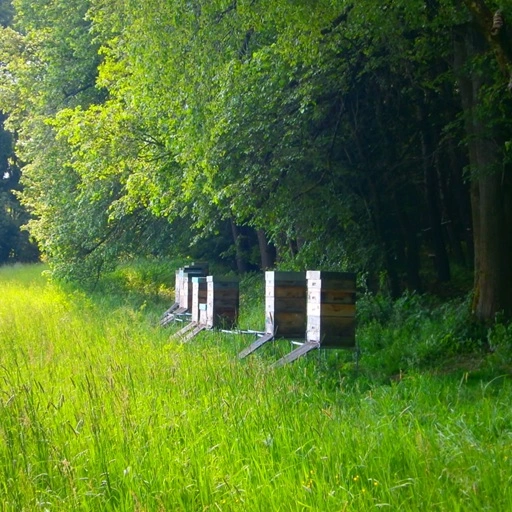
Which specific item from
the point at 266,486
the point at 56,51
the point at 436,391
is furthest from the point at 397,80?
the point at 56,51

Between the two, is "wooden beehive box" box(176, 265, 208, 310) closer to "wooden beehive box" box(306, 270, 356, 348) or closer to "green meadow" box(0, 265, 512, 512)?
"green meadow" box(0, 265, 512, 512)

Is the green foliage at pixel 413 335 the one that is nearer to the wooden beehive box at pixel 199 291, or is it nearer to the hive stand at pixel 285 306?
the hive stand at pixel 285 306

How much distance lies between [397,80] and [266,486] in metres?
11.9

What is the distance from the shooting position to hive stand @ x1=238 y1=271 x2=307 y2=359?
10.5m

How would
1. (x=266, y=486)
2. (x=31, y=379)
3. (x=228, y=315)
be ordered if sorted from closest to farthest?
(x=266, y=486)
(x=31, y=379)
(x=228, y=315)

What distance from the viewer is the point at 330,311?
9.89 metres

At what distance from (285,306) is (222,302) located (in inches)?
103

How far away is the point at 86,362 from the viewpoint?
9.74 metres

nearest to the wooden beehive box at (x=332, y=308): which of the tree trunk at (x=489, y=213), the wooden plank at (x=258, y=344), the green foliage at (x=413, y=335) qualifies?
the wooden plank at (x=258, y=344)

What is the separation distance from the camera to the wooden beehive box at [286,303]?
10492 millimetres

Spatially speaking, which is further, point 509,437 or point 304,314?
point 304,314

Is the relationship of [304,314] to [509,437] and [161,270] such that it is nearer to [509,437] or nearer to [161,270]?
[509,437]

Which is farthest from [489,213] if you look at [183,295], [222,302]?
[183,295]

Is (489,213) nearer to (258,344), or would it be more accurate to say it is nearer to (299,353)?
(299,353)
